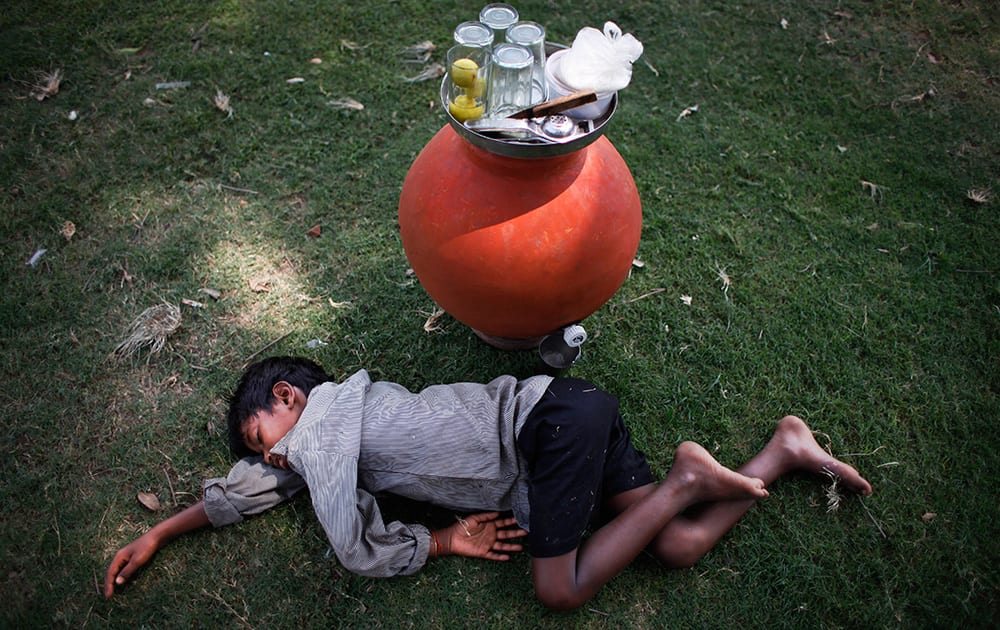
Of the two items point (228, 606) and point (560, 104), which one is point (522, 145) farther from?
point (228, 606)

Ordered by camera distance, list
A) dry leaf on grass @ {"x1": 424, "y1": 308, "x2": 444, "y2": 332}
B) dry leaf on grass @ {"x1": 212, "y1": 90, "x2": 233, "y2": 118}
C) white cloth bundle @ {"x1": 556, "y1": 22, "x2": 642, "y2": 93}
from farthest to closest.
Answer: dry leaf on grass @ {"x1": 212, "y1": 90, "x2": 233, "y2": 118} → dry leaf on grass @ {"x1": 424, "y1": 308, "x2": 444, "y2": 332} → white cloth bundle @ {"x1": 556, "y1": 22, "x2": 642, "y2": 93}

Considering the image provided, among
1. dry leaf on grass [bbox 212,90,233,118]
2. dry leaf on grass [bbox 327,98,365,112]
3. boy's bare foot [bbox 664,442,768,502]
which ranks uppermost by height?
dry leaf on grass [bbox 212,90,233,118]

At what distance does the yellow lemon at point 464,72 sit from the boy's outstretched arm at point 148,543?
220 centimetres

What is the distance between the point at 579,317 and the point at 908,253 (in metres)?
2.41

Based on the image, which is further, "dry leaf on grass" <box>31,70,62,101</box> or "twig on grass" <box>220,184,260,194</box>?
"dry leaf on grass" <box>31,70,62,101</box>

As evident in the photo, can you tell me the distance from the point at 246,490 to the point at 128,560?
60 cm

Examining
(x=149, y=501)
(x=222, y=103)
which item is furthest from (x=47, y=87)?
(x=149, y=501)

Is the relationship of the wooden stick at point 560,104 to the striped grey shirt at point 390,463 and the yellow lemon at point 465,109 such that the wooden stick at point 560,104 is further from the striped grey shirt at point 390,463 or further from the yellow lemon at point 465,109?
the striped grey shirt at point 390,463

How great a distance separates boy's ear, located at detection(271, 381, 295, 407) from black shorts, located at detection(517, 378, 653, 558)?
1082mm

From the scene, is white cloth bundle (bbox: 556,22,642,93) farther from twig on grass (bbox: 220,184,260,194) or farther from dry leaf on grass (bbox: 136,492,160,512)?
dry leaf on grass (bbox: 136,492,160,512)

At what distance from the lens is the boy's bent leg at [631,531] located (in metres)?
2.75

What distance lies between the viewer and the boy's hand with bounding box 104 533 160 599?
9.55ft

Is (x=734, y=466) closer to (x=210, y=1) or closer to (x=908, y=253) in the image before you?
(x=908, y=253)

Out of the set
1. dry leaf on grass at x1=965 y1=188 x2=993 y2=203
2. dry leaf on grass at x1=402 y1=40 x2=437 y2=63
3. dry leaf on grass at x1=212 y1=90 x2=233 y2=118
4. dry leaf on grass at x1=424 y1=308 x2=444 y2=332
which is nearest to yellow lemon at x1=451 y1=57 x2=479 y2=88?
dry leaf on grass at x1=424 y1=308 x2=444 y2=332
